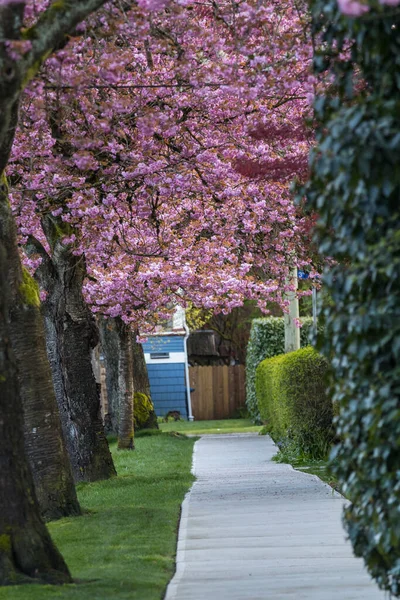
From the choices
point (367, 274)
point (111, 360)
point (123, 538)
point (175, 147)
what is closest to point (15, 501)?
point (123, 538)

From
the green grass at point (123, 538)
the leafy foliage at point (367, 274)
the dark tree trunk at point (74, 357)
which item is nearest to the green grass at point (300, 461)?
the green grass at point (123, 538)

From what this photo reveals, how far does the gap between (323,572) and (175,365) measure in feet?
107

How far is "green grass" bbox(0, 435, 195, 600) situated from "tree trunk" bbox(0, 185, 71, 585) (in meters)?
0.32

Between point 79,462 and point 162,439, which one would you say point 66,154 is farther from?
point 162,439

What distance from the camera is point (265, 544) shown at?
9.92m

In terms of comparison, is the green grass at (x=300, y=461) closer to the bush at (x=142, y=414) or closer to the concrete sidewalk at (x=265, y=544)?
the concrete sidewalk at (x=265, y=544)

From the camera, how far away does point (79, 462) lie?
17.1 metres

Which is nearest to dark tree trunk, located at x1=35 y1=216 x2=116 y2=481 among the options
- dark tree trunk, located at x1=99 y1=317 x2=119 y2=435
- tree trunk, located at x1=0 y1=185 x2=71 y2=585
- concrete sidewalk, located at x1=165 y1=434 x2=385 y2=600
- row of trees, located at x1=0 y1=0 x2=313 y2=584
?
row of trees, located at x1=0 y1=0 x2=313 y2=584

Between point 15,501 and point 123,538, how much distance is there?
2.88 metres

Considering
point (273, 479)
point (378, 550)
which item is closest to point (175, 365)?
point (273, 479)

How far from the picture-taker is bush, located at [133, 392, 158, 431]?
101 ft

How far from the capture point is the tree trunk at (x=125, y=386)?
2358cm

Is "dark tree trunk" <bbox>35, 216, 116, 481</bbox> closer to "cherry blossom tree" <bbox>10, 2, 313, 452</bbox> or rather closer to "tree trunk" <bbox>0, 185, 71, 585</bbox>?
"cherry blossom tree" <bbox>10, 2, 313, 452</bbox>

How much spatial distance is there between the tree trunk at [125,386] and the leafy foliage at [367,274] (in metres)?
17.4
